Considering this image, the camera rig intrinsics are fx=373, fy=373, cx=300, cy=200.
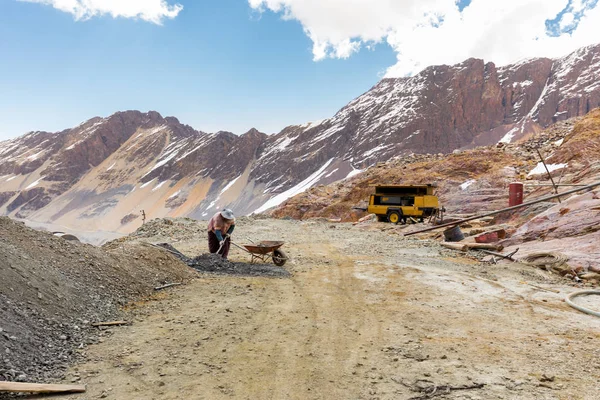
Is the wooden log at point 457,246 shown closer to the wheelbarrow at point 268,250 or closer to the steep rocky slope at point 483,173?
the wheelbarrow at point 268,250

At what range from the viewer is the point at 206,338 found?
16.8 feet

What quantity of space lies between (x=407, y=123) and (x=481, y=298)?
124 metres

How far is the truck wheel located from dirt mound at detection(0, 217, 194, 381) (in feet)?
59.7

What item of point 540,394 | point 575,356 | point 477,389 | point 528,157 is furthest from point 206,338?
point 528,157

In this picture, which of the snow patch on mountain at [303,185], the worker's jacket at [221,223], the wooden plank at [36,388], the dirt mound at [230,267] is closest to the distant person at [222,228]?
the worker's jacket at [221,223]

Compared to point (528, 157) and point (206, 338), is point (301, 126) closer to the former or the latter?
point (528, 157)

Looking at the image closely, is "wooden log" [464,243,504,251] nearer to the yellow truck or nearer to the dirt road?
the dirt road

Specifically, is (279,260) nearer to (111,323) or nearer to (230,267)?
(230,267)

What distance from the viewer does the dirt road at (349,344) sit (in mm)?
3910

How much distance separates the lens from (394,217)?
2470cm

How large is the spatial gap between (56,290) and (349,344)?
173 inches

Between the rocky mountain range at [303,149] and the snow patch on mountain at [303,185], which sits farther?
the rocky mountain range at [303,149]

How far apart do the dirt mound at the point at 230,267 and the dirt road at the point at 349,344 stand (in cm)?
63

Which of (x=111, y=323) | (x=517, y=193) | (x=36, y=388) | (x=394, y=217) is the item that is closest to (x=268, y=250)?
(x=111, y=323)
